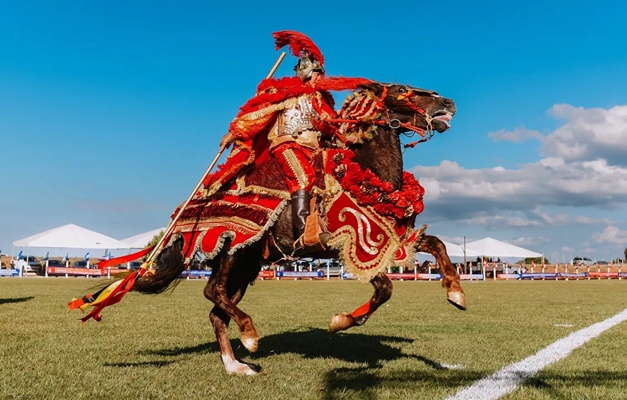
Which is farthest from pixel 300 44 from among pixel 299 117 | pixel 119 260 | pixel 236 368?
pixel 236 368

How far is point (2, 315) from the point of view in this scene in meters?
12.8

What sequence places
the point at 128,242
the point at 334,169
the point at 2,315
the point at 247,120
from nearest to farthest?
the point at 334,169, the point at 247,120, the point at 2,315, the point at 128,242

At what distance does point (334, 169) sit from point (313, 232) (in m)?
0.75

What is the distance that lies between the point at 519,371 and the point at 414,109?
3046mm

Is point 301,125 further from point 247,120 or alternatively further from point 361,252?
point 361,252

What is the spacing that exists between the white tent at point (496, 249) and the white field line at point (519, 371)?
48721 mm

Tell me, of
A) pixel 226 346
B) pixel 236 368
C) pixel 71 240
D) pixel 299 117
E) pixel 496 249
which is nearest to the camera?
pixel 236 368

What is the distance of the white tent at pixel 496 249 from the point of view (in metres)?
57.7

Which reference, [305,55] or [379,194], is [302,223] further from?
[305,55]

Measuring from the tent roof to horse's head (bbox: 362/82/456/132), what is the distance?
144 ft

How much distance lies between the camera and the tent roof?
157 ft

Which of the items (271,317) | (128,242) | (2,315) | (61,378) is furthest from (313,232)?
(128,242)

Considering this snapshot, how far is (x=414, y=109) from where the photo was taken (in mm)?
6527

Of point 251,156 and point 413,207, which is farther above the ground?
point 251,156
